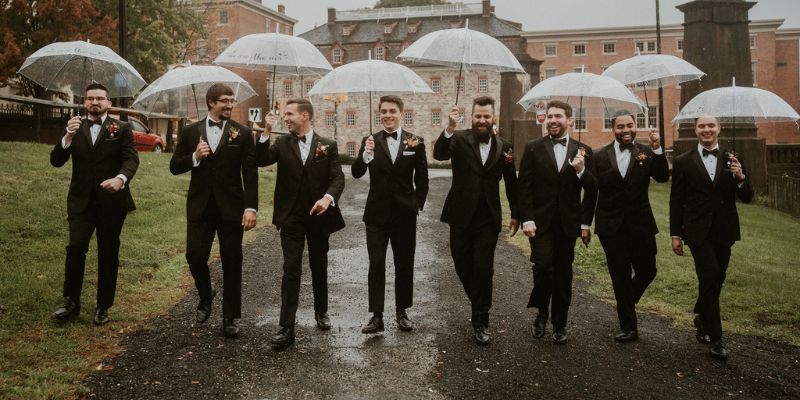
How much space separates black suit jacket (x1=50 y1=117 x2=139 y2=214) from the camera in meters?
6.28

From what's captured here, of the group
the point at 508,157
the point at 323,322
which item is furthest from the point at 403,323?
the point at 508,157

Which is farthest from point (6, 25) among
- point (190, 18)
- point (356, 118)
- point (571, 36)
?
point (571, 36)

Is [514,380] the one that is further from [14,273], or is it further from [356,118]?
[356,118]

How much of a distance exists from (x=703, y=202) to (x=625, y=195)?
67 cm

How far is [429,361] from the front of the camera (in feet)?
17.5

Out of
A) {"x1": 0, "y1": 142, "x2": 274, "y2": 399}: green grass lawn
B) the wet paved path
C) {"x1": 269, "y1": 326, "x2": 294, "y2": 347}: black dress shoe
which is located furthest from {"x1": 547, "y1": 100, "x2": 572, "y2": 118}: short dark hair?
{"x1": 0, "y1": 142, "x2": 274, "y2": 399}: green grass lawn

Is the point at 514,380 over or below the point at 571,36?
below

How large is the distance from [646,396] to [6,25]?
28629mm

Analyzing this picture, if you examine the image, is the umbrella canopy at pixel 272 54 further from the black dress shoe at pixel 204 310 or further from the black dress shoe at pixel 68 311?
the black dress shoe at pixel 68 311

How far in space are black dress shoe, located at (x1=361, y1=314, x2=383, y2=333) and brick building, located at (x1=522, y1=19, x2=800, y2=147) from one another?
57218mm

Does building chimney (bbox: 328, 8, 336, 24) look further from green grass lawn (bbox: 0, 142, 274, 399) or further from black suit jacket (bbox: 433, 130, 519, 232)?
black suit jacket (bbox: 433, 130, 519, 232)

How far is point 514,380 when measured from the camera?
195 inches

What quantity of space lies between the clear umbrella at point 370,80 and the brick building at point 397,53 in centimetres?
5089

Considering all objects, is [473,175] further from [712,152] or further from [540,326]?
[712,152]
